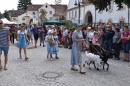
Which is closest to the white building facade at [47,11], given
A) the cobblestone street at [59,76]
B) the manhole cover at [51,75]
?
the cobblestone street at [59,76]

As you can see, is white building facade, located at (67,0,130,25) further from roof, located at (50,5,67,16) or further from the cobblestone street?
roof, located at (50,5,67,16)

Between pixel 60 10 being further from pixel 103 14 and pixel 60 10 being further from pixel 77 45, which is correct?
pixel 77 45

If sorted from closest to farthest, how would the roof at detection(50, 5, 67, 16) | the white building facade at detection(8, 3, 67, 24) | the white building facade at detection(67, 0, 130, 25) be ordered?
the white building facade at detection(67, 0, 130, 25) → the white building facade at detection(8, 3, 67, 24) → the roof at detection(50, 5, 67, 16)

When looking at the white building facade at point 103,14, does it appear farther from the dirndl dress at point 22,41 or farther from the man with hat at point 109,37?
the dirndl dress at point 22,41

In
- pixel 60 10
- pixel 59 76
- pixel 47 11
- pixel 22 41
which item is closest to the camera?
pixel 59 76

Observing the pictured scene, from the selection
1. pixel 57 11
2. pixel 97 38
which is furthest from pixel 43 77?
pixel 57 11

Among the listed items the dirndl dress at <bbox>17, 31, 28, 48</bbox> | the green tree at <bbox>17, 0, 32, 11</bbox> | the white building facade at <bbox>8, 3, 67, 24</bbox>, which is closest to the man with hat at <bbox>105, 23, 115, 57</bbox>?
the dirndl dress at <bbox>17, 31, 28, 48</bbox>

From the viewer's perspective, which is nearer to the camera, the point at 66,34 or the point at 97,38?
the point at 97,38

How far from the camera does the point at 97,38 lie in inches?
447

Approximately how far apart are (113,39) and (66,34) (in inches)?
240

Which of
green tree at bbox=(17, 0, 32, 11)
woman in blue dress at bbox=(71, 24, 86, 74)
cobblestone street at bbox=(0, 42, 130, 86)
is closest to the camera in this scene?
cobblestone street at bbox=(0, 42, 130, 86)

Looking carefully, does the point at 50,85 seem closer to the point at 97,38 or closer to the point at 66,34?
the point at 97,38

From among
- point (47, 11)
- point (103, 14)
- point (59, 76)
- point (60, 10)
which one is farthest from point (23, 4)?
point (59, 76)

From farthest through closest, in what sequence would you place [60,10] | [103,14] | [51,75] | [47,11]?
[47,11] < [60,10] < [103,14] < [51,75]
